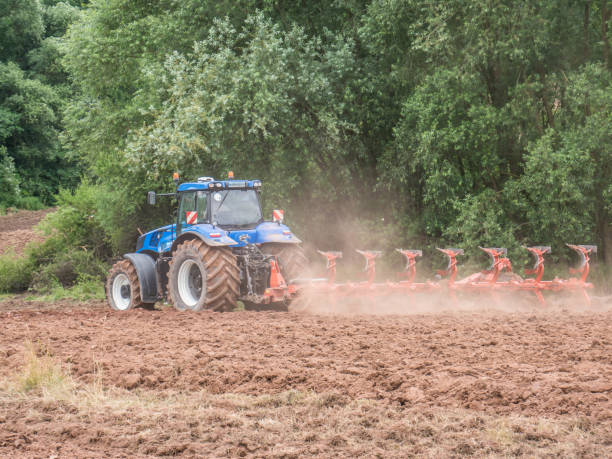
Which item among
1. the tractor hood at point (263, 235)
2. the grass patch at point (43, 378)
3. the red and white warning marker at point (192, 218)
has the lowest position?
the grass patch at point (43, 378)

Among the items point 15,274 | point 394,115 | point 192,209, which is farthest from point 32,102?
point 192,209

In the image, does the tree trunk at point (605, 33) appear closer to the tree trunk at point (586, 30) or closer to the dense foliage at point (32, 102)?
the tree trunk at point (586, 30)

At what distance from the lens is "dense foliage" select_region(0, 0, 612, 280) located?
1547 centimetres

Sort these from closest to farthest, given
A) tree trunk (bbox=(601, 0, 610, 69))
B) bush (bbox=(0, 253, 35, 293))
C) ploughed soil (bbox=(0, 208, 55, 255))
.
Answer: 1. tree trunk (bbox=(601, 0, 610, 69))
2. bush (bbox=(0, 253, 35, 293))
3. ploughed soil (bbox=(0, 208, 55, 255))

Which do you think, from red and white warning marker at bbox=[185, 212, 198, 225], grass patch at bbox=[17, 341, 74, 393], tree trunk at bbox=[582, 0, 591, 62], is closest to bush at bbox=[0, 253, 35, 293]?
red and white warning marker at bbox=[185, 212, 198, 225]

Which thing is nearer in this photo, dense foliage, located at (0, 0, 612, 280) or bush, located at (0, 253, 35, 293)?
dense foliage, located at (0, 0, 612, 280)

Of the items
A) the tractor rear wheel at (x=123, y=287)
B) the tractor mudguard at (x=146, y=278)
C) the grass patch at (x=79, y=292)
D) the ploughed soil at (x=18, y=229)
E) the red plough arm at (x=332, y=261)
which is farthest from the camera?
the ploughed soil at (x=18, y=229)

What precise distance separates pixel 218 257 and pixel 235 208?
1.22 meters

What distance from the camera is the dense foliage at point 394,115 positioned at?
50.8ft

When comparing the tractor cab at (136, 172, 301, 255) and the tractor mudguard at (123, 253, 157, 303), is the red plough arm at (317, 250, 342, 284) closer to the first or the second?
the tractor cab at (136, 172, 301, 255)

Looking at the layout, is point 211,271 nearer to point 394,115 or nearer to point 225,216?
point 225,216

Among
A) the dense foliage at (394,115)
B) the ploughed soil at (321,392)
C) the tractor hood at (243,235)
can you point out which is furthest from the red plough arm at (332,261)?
the dense foliage at (394,115)

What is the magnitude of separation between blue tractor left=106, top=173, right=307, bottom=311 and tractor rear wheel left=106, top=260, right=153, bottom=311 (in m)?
0.02

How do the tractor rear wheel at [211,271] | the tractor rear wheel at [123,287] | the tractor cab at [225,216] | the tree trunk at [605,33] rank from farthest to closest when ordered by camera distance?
1. the tree trunk at [605,33]
2. the tractor rear wheel at [123,287]
3. the tractor cab at [225,216]
4. the tractor rear wheel at [211,271]
